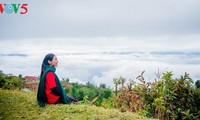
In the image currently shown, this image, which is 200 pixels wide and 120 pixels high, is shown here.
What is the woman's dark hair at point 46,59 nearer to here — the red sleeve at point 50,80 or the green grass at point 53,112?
the red sleeve at point 50,80

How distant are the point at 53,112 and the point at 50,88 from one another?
2.54 feet

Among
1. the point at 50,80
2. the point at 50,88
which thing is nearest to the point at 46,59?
the point at 50,80

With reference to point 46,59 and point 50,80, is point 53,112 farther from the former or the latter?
point 46,59

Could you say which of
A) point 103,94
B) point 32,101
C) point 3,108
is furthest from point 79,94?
point 3,108

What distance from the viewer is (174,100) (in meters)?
9.30

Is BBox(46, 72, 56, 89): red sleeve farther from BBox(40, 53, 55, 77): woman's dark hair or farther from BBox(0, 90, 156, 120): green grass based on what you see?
BBox(0, 90, 156, 120): green grass

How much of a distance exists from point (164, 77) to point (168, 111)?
992 mm

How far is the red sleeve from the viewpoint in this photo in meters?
9.10

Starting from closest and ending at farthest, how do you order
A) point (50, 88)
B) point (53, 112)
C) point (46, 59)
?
point (53, 112) < point (50, 88) < point (46, 59)

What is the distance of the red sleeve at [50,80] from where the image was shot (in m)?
9.10

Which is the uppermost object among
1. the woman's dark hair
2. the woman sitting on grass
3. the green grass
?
the woman's dark hair

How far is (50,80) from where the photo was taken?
359 inches

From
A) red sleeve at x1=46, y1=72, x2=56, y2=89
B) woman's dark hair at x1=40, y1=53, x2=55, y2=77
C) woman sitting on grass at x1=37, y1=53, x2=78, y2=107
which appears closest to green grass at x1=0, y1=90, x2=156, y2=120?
woman sitting on grass at x1=37, y1=53, x2=78, y2=107

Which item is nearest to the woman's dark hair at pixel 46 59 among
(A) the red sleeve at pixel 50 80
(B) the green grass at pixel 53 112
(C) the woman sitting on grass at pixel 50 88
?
(C) the woman sitting on grass at pixel 50 88
